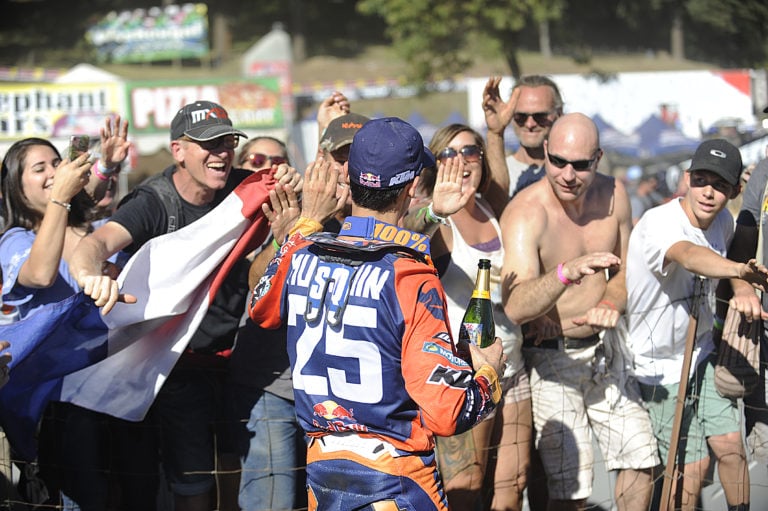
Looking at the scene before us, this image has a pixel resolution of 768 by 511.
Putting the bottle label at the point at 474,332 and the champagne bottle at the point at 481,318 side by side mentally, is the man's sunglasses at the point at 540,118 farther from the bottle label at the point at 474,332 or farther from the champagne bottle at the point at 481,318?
the bottle label at the point at 474,332

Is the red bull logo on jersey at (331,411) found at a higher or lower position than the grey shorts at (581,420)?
higher

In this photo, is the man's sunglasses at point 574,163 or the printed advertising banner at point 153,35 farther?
the printed advertising banner at point 153,35

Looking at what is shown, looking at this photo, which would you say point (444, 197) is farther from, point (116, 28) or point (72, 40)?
point (72, 40)

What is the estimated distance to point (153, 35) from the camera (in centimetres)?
4259

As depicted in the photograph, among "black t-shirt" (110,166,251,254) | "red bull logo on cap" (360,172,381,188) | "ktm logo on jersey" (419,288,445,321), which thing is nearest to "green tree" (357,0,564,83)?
"black t-shirt" (110,166,251,254)

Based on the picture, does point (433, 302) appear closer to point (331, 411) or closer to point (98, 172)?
point (331, 411)

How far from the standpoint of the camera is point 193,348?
14.3 ft

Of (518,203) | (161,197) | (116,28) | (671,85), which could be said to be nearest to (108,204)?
(161,197)

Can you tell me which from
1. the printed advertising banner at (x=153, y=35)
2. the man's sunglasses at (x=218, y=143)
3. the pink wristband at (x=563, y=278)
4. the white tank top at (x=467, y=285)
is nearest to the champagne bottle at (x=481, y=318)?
the pink wristband at (x=563, y=278)

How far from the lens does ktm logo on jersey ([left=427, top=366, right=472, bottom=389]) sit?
8.95 ft

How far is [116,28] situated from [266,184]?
42653mm

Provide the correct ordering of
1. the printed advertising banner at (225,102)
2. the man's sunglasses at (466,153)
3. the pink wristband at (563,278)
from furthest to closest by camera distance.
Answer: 1. the printed advertising banner at (225,102)
2. the man's sunglasses at (466,153)
3. the pink wristband at (563,278)

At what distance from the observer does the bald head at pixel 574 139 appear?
4.44 metres

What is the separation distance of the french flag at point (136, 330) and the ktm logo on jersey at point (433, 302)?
1.62m
